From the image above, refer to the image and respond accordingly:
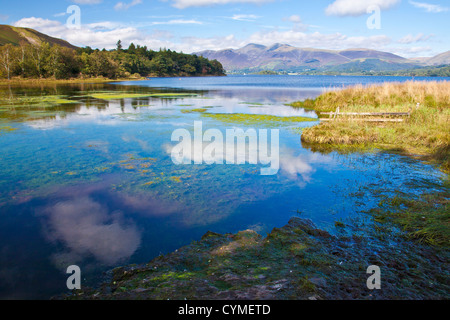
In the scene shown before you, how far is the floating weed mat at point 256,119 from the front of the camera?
23.2 meters

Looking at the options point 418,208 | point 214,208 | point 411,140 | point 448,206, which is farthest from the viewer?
point 411,140

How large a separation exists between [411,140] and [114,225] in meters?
17.1

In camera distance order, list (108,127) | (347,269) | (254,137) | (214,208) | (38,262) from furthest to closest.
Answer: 1. (108,127)
2. (254,137)
3. (214,208)
4. (38,262)
5. (347,269)

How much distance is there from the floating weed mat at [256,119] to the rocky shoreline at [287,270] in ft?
55.1

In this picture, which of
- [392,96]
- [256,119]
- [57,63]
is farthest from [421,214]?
[57,63]

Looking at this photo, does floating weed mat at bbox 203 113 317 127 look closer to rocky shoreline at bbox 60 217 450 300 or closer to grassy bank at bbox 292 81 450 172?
grassy bank at bbox 292 81 450 172

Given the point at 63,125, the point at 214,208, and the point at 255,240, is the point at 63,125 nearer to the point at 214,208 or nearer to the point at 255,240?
the point at 214,208

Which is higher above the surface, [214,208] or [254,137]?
[254,137]

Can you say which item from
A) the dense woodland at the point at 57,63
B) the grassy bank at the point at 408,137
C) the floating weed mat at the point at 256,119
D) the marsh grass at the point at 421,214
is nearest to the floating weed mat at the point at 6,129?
the floating weed mat at the point at 256,119

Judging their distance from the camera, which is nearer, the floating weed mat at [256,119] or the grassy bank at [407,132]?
the grassy bank at [407,132]

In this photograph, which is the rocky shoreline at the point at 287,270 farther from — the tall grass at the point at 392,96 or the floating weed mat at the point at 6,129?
the tall grass at the point at 392,96

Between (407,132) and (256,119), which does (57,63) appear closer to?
(256,119)
